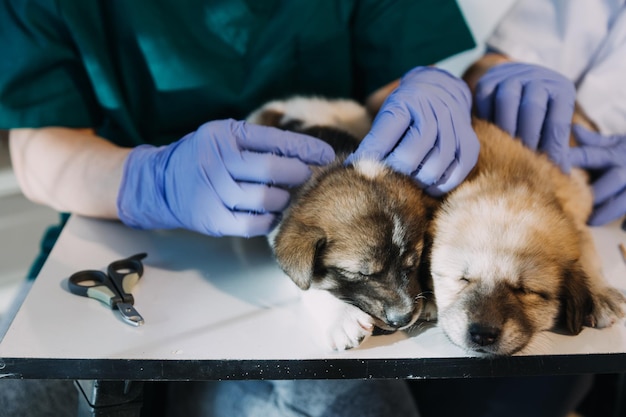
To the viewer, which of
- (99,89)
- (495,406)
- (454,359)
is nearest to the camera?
(454,359)

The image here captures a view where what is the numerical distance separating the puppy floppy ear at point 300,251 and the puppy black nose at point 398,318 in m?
0.15

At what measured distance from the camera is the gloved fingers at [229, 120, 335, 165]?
1.31 metres

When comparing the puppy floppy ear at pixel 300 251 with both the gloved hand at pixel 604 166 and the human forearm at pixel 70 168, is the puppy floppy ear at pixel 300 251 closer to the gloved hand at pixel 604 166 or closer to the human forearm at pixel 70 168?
the human forearm at pixel 70 168

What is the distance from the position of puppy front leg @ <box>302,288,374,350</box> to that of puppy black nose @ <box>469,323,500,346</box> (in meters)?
0.17

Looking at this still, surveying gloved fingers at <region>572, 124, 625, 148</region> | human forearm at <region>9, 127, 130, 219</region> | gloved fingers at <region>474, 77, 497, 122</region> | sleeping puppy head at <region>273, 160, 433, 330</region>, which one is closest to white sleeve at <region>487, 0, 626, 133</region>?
gloved fingers at <region>572, 124, 625, 148</region>

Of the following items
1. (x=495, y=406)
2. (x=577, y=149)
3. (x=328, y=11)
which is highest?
(x=328, y=11)

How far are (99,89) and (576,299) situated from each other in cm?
117

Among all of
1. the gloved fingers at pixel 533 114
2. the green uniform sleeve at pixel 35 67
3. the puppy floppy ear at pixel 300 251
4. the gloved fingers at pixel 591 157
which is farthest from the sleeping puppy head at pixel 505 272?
the green uniform sleeve at pixel 35 67

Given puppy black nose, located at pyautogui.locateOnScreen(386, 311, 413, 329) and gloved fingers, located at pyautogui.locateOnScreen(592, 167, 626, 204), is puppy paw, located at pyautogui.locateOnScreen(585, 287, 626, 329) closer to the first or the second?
puppy black nose, located at pyautogui.locateOnScreen(386, 311, 413, 329)

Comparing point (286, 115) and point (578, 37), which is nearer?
point (286, 115)

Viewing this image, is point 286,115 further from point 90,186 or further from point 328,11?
point 90,186

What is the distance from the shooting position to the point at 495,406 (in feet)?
5.62

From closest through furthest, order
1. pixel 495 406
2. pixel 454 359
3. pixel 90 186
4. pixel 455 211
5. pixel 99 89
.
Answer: pixel 454 359, pixel 455 211, pixel 90 186, pixel 99 89, pixel 495 406

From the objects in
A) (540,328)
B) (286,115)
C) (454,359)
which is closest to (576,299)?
(540,328)
